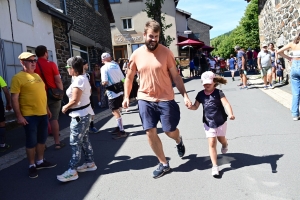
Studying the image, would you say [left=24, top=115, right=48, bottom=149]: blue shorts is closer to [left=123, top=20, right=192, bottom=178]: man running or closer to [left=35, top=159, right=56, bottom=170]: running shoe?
[left=35, top=159, right=56, bottom=170]: running shoe

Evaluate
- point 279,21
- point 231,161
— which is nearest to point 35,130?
point 231,161

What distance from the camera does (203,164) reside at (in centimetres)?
411

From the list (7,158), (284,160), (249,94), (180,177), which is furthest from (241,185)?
(249,94)

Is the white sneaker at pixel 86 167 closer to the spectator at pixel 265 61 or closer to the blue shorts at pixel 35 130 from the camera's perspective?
the blue shorts at pixel 35 130

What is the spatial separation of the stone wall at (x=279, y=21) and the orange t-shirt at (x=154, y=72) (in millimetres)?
7471

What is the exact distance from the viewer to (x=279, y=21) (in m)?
11.6

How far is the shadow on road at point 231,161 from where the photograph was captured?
155 inches

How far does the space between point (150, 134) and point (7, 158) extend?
9.36 feet

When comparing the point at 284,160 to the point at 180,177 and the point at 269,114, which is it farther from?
the point at 269,114

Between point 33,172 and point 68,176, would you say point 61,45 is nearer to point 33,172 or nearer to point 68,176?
point 33,172

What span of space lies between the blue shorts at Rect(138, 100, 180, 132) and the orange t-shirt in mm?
63

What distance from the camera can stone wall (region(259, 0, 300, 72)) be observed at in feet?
32.3

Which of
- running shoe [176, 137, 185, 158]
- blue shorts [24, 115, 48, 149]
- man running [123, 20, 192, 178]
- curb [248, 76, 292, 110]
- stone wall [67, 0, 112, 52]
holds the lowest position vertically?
running shoe [176, 137, 185, 158]

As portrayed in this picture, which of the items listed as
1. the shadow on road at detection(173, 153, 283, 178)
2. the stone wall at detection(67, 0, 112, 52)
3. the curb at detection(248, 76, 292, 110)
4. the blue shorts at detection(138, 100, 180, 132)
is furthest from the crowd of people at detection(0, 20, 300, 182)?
the stone wall at detection(67, 0, 112, 52)
